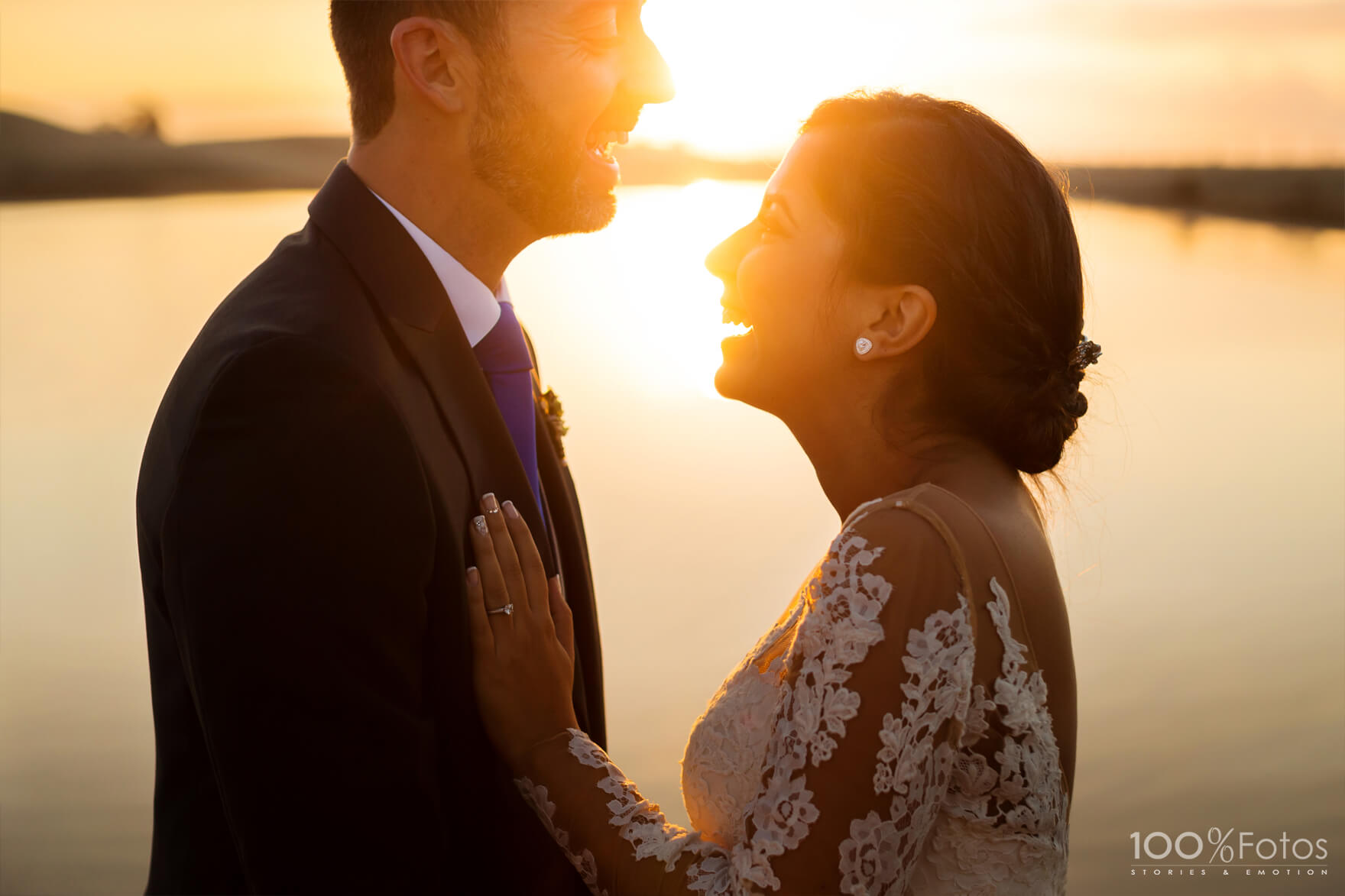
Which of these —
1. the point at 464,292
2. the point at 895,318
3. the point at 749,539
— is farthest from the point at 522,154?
the point at 749,539

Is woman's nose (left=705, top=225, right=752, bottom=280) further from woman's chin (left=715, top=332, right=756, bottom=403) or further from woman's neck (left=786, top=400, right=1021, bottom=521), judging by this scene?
woman's neck (left=786, top=400, right=1021, bottom=521)

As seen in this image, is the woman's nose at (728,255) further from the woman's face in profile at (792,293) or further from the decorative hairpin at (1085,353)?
the decorative hairpin at (1085,353)

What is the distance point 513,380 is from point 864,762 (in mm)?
926

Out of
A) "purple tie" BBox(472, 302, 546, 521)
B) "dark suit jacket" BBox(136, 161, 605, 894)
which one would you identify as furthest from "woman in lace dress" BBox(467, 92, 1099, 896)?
"purple tie" BBox(472, 302, 546, 521)

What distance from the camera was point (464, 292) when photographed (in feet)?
6.30

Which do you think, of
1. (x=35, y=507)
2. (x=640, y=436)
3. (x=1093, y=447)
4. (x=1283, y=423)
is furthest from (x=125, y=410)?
(x=1283, y=423)

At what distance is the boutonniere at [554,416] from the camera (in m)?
2.18

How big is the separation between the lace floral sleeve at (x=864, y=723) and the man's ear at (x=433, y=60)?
40.3 inches

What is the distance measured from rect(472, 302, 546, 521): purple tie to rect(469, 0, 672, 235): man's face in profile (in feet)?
0.77

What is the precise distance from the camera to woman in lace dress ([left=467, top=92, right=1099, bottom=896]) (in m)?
1.52

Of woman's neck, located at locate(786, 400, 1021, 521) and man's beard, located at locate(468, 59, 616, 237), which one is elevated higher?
man's beard, located at locate(468, 59, 616, 237)

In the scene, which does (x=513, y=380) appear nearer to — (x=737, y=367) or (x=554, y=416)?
(x=554, y=416)

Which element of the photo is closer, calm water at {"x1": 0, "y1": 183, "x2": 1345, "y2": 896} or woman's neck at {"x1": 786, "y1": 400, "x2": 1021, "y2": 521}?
woman's neck at {"x1": 786, "y1": 400, "x2": 1021, "y2": 521}

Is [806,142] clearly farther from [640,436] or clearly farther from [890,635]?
[640,436]
